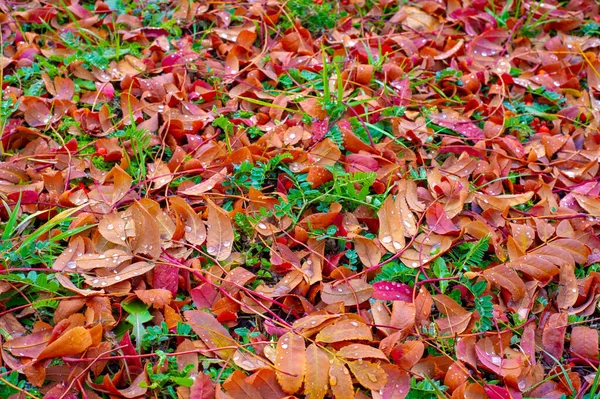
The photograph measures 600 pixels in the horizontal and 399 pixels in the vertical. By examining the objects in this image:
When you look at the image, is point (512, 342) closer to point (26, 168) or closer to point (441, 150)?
point (441, 150)

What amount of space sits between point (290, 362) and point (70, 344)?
0.43m

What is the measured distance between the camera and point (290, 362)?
1.20 m

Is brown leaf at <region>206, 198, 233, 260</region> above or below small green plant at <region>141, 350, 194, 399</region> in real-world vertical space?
above

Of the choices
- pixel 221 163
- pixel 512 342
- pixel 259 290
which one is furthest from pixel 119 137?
pixel 512 342

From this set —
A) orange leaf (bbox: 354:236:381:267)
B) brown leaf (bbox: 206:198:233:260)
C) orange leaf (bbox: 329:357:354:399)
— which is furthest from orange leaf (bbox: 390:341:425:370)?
brown leaf (bbox: 206:198:233:260)

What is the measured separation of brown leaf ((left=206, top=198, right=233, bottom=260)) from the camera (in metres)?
1.42

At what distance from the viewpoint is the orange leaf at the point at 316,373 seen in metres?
1.17

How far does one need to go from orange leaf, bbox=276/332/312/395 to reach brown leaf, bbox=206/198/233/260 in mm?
271

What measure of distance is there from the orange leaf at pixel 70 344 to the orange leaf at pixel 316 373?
43cm

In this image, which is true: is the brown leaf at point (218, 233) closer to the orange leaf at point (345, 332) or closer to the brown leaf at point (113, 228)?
the brown leaf at point (113, 228)

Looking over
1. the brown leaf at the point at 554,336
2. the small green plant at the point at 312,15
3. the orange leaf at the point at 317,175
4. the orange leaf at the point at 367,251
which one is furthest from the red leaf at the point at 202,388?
the small green plant at the point at 312,15

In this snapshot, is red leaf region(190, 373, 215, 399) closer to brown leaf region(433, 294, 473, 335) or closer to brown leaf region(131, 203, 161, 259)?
brown leaf region(131, 203, 161, 259)

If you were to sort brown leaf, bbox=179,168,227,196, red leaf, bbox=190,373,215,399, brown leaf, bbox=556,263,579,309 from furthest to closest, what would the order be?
1. brown leaf, bbox=179,168,227,196
2. brown leaf, bbox=556,263,579,309
3. red leaf, bbox=190,373,215,399

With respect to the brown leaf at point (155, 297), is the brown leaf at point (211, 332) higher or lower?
lower
